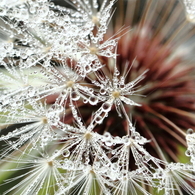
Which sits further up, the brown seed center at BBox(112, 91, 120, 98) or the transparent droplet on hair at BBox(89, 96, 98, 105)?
the brown seed center at BBox(112, 91, 120, 98)

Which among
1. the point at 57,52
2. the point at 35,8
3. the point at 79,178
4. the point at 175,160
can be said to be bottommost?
the point at 79,178

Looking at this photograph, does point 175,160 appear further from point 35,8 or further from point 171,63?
point 35,8

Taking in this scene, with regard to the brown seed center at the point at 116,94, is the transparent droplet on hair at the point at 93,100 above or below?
below

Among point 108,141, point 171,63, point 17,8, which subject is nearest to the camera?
point 108,141

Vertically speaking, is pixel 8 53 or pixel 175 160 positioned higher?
pixel 8 53

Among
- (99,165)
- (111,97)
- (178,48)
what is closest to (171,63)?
(178,48)

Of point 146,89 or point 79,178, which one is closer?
point 79,178

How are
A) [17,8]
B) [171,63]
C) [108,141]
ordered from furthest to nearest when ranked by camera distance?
1. [171,63]
2. [17,8]
3. [108,141]

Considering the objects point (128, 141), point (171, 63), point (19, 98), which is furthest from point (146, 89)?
point (19, 98)

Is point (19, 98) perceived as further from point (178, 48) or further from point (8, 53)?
point (178, 48)
